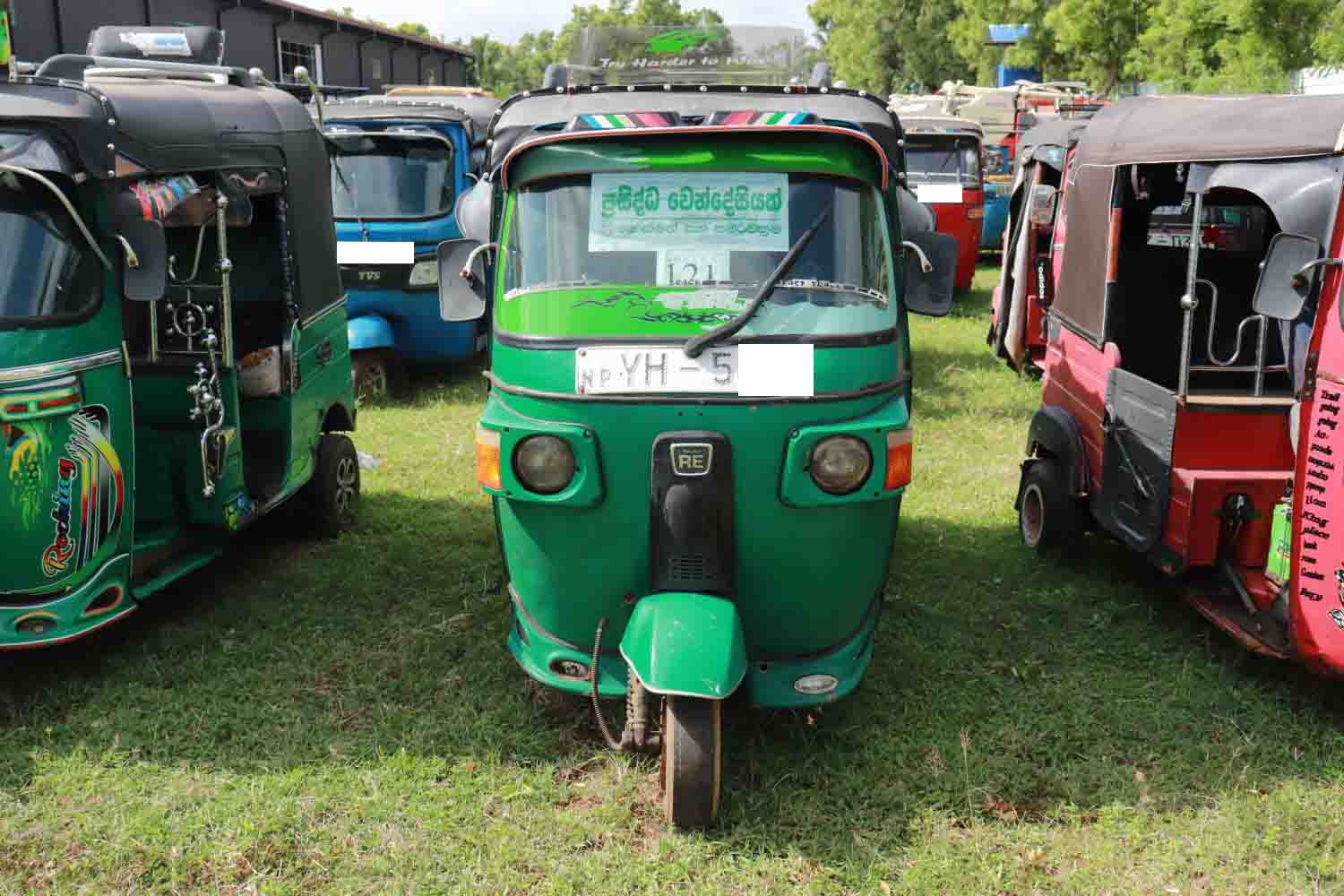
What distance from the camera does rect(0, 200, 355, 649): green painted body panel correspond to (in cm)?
462

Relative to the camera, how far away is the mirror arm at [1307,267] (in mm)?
4348

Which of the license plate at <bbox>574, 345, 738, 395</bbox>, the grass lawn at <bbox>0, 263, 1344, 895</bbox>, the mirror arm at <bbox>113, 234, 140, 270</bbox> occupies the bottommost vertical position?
the grass lawn at <bbox>0, 263, 1344, 895</bbox>

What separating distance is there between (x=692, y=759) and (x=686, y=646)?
0.36 m

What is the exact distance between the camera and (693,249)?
4.46m

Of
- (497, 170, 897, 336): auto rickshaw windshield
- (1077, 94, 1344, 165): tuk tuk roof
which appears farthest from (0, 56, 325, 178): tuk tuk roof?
(1077, 94, 1344, 165): tuk tuk roof

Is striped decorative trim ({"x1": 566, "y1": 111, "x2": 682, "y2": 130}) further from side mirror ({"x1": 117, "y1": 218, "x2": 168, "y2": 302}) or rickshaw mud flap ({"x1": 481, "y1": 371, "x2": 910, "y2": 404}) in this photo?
side mirror ({"x1": 117, "y1": 218, "x2": 168, "y2": 302})

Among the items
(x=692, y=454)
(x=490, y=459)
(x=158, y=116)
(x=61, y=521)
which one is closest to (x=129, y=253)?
(x=158, y=116)

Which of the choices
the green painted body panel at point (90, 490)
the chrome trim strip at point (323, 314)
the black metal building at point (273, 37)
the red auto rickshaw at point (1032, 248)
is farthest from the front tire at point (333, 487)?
the black metal building at point (273, 37)

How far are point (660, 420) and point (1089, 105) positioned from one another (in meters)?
15.2

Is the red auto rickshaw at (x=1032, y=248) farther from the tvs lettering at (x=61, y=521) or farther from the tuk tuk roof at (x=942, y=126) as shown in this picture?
the tvs lettering at (x=61, y=521)

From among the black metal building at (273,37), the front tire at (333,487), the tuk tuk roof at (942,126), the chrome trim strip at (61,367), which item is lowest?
the front tire at (333,487)

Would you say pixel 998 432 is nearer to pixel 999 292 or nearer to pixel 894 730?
pixel 999 292

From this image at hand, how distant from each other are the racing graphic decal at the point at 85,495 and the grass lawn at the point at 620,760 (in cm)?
60

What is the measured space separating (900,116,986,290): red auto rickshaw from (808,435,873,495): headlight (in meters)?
11.4
